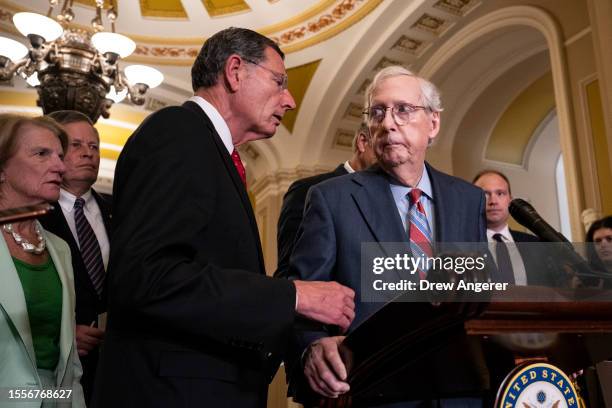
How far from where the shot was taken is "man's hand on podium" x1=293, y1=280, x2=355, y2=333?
1207 mm

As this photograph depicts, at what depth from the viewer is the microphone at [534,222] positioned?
131 centimetres

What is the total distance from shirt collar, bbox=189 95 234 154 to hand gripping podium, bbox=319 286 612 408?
2.24 ft

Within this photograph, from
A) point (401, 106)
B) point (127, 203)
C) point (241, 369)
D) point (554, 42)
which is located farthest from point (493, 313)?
point (554, 42)

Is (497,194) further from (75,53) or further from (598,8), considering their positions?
(75,53)

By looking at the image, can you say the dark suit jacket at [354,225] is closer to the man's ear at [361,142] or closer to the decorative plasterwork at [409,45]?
the man's ear at [361,142]

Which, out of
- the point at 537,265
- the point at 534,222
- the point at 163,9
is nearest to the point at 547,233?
the point at 534,222

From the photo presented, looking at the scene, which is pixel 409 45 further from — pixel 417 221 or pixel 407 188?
pixel 417 221

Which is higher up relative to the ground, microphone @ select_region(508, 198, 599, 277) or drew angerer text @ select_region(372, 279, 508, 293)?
microphone @ select_region(508, 198, 599, 277)

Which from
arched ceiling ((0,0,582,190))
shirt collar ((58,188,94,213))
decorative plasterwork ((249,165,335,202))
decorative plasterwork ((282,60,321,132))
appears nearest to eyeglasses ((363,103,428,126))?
shirt collar ((58,188,94,213))

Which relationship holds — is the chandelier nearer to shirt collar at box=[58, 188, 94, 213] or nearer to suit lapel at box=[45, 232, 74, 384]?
shirt collar at box=[58, 188, 94, 213]

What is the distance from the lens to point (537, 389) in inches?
36.2

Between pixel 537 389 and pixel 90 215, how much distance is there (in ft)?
6.28

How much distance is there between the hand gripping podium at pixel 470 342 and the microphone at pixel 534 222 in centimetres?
32

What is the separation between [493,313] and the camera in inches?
32.8
